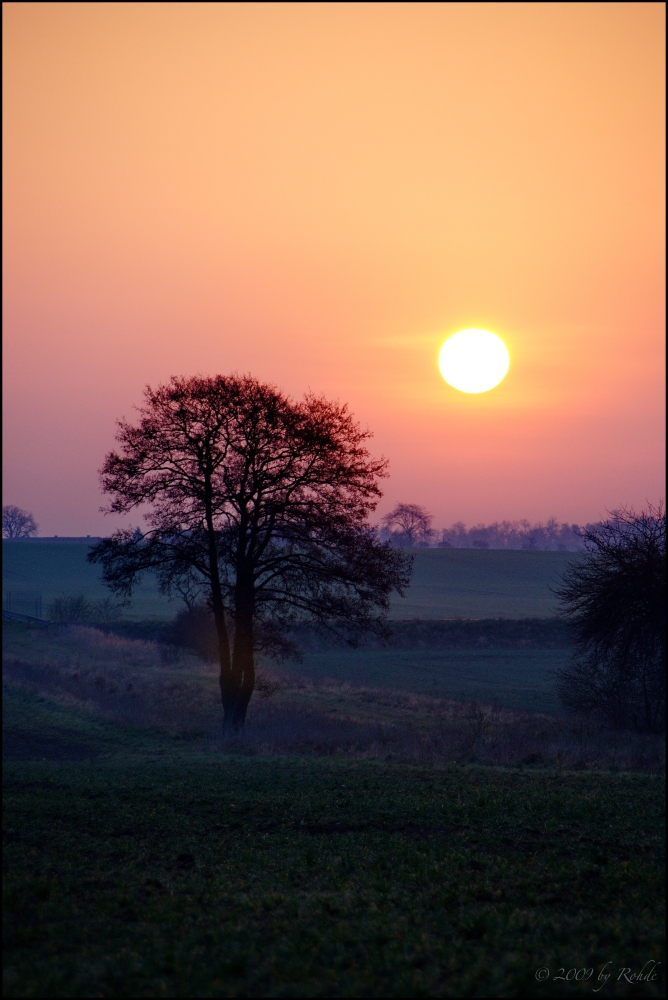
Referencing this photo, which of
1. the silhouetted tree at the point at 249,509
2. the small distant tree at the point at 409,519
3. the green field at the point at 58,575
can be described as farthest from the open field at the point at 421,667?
the small distant tree at the point at 409,519

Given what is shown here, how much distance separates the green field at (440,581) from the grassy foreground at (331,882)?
5803 centimetres

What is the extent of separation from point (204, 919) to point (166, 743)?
595 inches

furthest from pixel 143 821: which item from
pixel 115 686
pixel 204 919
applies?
pixel 115 686

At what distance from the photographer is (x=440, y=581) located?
396ft

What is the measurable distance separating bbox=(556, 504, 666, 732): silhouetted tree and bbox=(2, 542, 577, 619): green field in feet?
153

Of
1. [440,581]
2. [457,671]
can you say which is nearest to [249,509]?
[457,671]

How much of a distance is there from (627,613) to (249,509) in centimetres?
1214

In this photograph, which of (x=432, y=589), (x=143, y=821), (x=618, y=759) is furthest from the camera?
(x=432, y=589)

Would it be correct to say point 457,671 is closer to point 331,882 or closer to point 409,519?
point 331,882

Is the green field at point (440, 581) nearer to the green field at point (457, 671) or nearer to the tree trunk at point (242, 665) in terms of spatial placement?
the green field at point (457, 671)

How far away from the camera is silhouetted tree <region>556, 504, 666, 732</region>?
2117cm

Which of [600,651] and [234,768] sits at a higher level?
[600,651]

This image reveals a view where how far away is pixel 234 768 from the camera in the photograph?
17.4 meters

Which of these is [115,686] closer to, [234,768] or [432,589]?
[234,768]
